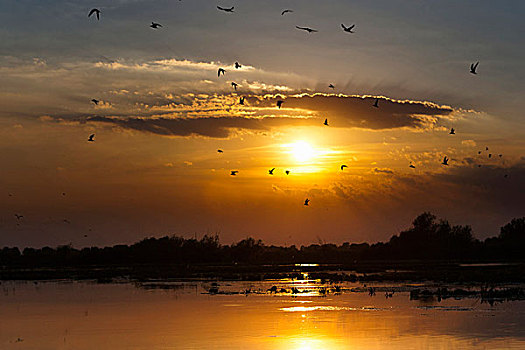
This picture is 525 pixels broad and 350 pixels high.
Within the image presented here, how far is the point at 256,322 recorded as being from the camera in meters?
33.8

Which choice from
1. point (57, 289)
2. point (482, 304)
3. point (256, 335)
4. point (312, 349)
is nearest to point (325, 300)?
point (482, 304)

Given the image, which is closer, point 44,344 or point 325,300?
point 44,344

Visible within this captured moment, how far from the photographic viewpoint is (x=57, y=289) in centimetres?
5697

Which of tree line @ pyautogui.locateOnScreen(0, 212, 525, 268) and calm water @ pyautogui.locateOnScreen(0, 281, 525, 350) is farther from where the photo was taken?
tree line @ pyautogui.locateOnScreen(0, 212, 525, 268)

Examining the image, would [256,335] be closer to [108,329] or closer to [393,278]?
[108,329]

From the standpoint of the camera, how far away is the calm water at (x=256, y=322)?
2744cm

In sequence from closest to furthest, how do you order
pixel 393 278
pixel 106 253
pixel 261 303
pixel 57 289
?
pixel 261 303, pixel 57 289, pixel 393 278, pixel 106 253

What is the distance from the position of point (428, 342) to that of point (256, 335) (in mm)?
6691

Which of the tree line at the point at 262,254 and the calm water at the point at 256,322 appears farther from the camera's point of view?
the tree line at the point at 262,254

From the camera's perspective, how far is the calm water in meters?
27.4

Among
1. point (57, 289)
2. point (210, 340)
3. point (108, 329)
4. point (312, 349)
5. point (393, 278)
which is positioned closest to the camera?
point (312, 349)

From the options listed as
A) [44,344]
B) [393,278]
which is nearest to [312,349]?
[44,344]

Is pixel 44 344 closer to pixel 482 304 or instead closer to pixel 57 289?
pixel 482 304

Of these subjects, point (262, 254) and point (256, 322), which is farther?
point (262, 254)
